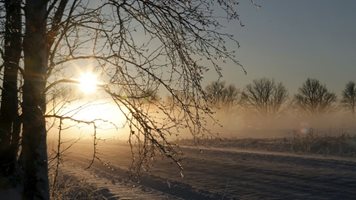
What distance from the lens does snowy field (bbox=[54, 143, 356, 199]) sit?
12.6 m

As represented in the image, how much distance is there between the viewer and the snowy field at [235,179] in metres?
12.6

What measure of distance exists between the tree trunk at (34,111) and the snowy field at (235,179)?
14.0 feet

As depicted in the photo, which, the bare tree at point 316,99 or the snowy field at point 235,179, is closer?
the snowy field at point 235,179

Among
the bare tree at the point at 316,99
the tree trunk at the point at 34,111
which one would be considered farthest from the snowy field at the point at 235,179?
the bare tree at the point at 316,99

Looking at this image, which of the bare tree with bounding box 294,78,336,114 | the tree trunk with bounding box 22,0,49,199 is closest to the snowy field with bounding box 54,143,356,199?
the tree trunk with bounding box 22,0,49,199

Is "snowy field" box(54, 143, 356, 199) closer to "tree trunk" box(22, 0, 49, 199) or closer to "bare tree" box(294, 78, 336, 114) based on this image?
"tree trunk" box(22, 0, 49, 199)

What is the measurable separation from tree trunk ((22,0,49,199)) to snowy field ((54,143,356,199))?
4.27m

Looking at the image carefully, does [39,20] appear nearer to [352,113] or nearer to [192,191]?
[192,191]

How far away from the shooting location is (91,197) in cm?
1173

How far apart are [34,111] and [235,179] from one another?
10054 mm

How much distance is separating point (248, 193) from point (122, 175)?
17.6 ft

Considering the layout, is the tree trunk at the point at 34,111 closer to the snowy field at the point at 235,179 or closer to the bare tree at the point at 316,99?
the snowy field at the point at 235,179

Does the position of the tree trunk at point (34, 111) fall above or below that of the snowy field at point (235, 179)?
above

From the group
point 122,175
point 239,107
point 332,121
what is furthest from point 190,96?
point 239,107
